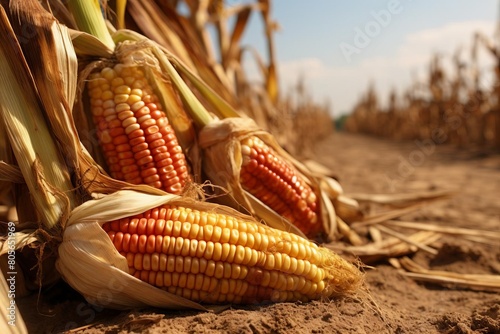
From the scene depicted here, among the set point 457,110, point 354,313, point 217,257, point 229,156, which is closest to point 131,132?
point 229,156

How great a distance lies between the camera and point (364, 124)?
36.9 meters

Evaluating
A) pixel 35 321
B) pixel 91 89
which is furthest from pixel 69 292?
pixel 91 89

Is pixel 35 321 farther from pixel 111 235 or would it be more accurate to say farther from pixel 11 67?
pixel 11 67

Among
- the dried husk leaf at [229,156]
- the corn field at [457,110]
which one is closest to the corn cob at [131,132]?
the dried husk leaf at [229,156]

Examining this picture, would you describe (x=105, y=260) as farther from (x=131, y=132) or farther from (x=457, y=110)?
(x=457, y=110)

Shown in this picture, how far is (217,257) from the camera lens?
5.98 feet

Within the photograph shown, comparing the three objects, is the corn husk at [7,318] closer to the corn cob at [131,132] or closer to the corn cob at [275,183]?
the corn cob at [131,132]

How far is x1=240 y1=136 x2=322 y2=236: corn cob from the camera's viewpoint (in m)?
2.44

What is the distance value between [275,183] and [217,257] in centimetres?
79

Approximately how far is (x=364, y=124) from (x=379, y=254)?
35.5m

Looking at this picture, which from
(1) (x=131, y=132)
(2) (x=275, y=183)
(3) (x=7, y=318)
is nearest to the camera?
(3) (x=7, y=318)

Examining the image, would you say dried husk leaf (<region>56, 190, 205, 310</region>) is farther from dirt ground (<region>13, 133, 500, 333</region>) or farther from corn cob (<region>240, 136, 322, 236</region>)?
corn cob (<region>240, 136, 322, 236</region>)

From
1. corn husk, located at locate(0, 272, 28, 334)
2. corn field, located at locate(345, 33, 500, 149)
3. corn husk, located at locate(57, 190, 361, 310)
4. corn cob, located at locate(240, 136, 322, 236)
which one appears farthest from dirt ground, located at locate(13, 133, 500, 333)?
corn field, located at locate(345, 33, 500, 149)

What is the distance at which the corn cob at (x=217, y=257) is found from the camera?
5.90ft
